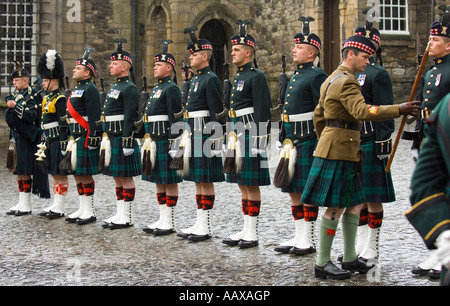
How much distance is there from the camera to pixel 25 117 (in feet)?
33.1

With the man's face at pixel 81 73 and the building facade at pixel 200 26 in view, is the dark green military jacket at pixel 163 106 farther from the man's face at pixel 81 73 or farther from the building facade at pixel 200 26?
the building facade at pixel 200 26

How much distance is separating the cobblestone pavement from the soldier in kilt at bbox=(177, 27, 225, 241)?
302 millimetres

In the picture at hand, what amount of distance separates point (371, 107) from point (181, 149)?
3.05 meters

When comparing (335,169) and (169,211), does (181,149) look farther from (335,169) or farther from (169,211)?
(335,169)

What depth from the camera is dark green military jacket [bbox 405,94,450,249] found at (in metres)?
3.00

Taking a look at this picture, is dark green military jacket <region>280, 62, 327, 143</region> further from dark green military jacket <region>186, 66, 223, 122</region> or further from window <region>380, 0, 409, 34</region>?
window <region>380, 0, 409, 34</region>

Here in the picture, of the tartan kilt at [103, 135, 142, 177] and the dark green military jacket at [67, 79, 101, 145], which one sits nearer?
the tartan kilt at [103, 135, 142, 177]

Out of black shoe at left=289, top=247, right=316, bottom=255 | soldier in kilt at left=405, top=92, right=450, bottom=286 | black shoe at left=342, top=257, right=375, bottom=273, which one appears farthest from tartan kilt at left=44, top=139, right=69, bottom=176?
soldier in kilt at left=405, top=92, right=450, bottom=286

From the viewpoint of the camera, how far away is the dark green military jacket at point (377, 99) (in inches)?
246

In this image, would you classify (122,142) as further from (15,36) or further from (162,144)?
(15,36)

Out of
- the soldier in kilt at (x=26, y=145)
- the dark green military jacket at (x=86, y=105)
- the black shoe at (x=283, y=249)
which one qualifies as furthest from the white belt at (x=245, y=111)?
the soldier in kilt at (x=26, y=145)
